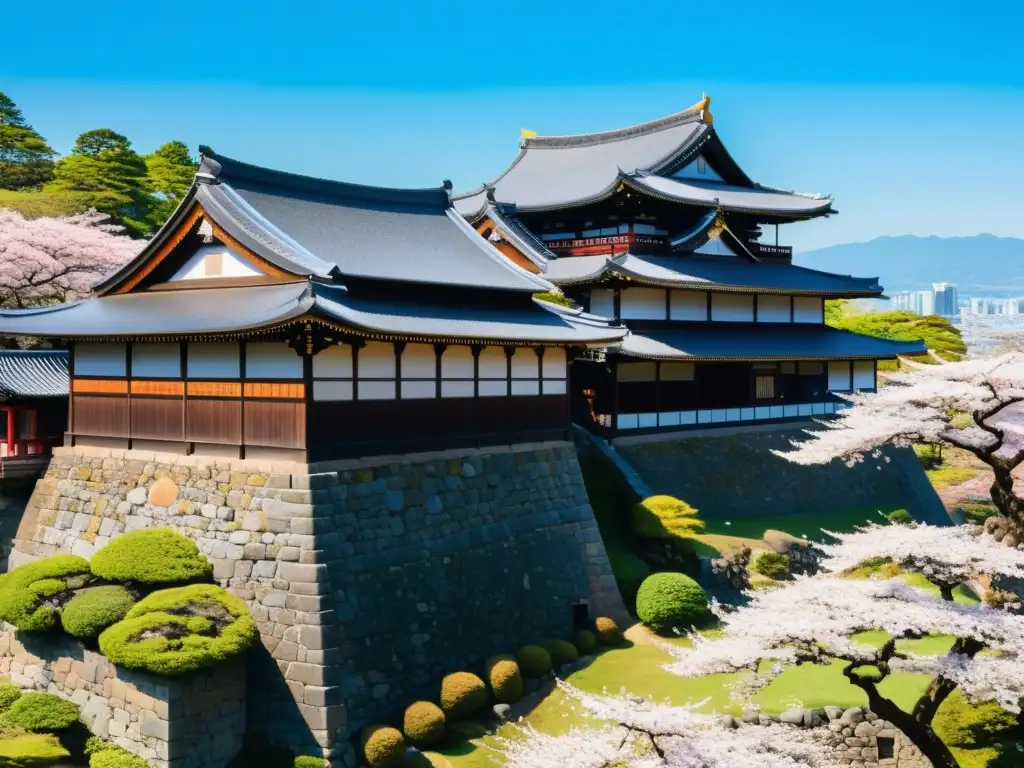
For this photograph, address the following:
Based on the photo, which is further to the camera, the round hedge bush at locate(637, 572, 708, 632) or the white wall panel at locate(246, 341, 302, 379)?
the round hedge bush at locate(637, 572, 708, 632)

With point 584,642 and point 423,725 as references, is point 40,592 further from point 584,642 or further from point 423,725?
point 584,642

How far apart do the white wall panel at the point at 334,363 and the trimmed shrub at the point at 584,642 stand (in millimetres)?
7980

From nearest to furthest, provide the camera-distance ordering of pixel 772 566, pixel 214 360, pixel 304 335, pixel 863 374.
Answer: pixel 304 335 → pixel 214 360 → pixel 772 566 → pixel 863 374

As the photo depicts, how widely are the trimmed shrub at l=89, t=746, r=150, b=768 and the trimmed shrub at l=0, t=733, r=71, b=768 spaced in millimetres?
585

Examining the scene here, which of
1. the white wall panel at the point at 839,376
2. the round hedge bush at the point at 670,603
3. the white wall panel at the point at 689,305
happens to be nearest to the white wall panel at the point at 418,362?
the round hedge bush at the point at 670,603

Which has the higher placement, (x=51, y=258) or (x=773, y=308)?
(x=51, y=258)

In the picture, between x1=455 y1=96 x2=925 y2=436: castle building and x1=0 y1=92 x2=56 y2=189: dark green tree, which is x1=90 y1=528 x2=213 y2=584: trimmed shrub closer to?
x1=455 y1=96 x2=925 y2=436: castle building

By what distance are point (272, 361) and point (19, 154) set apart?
44.3 meters

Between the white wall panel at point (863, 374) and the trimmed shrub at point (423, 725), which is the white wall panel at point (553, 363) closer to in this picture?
the trimmed shrub at point (423, 725)

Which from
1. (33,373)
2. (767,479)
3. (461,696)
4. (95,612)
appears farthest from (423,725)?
(767,479)

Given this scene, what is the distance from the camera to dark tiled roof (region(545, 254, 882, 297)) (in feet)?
104

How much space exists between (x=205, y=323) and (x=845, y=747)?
46.2 ft

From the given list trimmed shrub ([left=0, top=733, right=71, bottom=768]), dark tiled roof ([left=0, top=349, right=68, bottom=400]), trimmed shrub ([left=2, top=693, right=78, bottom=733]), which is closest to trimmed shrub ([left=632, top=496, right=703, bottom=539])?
trimmed shrub ([left=2, top=693, right=78, bottom=733])

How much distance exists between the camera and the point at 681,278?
32344 millimetres
